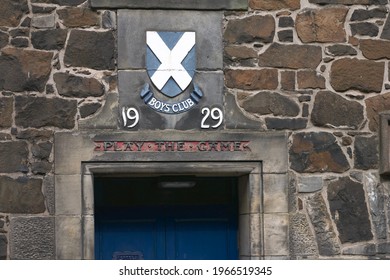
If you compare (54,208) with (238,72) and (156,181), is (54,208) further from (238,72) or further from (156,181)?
(238,72)

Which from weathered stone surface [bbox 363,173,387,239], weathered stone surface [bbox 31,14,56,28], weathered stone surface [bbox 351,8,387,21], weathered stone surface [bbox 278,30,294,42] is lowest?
weathered stone surface [bbox 363,173,387,239]

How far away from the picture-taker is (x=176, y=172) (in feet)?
31.7

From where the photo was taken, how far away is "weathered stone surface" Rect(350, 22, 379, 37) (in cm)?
990

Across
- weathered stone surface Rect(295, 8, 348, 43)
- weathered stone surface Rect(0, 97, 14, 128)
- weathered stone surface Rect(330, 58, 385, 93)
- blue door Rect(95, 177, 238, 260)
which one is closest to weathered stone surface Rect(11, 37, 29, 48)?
weathered stone surface Rect(0, 97, 14, 128)

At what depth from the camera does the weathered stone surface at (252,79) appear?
9.74 metres

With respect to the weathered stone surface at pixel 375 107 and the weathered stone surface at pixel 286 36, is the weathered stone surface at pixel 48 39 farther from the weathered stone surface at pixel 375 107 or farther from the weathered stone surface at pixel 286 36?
the weathered stone surface at pixel 375 107

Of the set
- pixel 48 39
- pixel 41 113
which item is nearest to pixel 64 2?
pixel 48 39

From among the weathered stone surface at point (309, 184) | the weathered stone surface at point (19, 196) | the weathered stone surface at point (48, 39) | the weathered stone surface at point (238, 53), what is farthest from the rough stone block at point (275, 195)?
the weathered stone surface at point (48, 39)

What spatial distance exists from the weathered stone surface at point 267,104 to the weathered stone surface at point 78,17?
138 cm

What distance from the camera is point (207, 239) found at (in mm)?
10305

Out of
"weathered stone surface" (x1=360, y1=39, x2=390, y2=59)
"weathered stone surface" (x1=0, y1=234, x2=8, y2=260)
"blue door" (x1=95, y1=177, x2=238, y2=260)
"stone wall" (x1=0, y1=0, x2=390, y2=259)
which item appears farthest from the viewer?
"blue door" (x1=95, y1=177, x2=238, y2=260)

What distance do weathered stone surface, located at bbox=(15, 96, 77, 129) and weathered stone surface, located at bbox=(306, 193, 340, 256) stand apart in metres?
2.03

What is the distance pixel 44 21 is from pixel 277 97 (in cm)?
196

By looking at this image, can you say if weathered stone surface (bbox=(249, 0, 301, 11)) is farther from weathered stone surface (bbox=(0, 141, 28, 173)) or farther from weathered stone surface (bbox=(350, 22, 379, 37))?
weathered stone surface (bbox=(0, 141, 28, 173))
